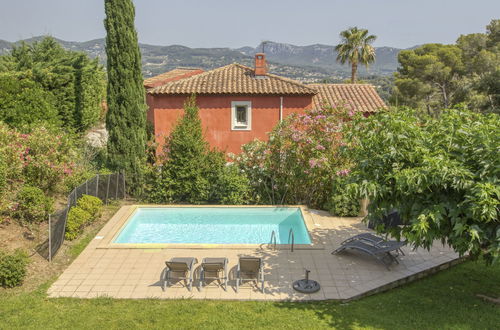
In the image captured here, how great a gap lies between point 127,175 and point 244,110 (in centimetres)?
724

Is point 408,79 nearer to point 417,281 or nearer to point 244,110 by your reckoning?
point 244,110

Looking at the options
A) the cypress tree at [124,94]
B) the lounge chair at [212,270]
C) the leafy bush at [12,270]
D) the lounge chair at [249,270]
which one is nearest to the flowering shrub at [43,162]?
the cypress tree at [124,94]

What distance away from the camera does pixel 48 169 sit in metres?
15.4

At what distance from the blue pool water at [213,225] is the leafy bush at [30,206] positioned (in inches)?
112

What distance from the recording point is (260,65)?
77.0ft

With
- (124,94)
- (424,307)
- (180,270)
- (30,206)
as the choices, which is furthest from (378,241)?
(124,94)

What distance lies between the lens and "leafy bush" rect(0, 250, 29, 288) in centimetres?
1060

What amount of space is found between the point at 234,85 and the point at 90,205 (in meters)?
10.5

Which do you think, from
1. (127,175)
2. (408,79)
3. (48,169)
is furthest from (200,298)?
(408,79)

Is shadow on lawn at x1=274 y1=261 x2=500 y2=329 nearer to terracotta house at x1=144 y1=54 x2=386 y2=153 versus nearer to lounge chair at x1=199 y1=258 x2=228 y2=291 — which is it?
lounge chair at x1=199 y1=258 x2=228 y2=291

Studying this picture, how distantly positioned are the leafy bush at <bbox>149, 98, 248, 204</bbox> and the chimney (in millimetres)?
6476

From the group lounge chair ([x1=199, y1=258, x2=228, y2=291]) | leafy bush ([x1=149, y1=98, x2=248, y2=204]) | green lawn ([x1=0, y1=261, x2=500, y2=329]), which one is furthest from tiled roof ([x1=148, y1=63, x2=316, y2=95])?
green lawn ([x1=0, y1=261, x2=500, y2=329])

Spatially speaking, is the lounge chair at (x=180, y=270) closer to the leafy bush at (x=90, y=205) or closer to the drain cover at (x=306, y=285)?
the drain cover at (x=306, y=285)

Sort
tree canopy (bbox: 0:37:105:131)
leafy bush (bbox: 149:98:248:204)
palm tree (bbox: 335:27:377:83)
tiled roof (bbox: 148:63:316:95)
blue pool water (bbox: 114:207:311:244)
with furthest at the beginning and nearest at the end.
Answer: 1. palm tree (bbox: 335:27:377:83)
2. tiled roof (bbox: 148:63:316:95)
3. tree canopy (bbox: 0:37:105:131)
4. leafy bush (bbox: 149:98:248:204)
5. blue pool water (bbox: 114:207:311:244)
